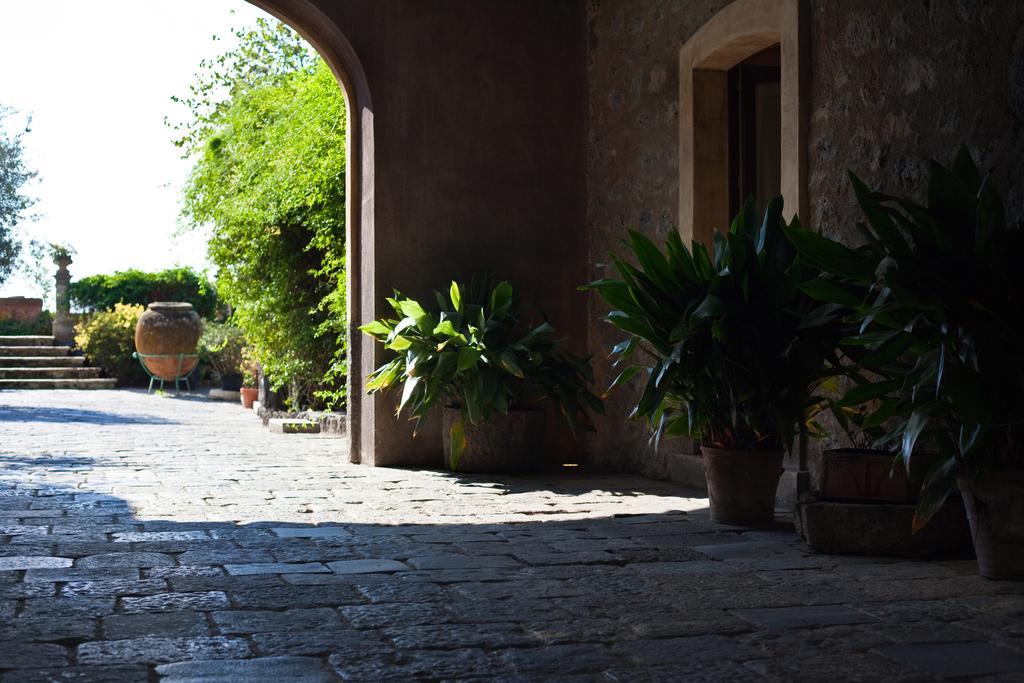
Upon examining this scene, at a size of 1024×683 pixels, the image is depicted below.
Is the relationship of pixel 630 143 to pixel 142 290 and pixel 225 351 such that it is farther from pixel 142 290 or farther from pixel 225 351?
pixel 142 290

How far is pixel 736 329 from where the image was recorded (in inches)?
160

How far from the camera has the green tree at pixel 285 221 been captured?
8.63 m

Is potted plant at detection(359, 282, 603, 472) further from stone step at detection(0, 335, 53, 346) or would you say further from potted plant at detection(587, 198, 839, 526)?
stone step at detection(0, 335, 53, 346)

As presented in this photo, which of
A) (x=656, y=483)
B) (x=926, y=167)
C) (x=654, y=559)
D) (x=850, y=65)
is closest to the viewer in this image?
(x=654, y=559)

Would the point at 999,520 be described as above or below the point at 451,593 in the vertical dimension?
above

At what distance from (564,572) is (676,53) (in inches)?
136

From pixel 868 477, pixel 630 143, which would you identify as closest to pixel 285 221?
pixel 630 143

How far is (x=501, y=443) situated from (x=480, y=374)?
451 mm

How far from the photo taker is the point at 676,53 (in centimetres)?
598

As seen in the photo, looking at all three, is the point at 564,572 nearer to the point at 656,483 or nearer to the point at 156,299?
the point at 656,483

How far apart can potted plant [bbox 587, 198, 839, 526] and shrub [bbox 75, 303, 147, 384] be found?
44.5 ft

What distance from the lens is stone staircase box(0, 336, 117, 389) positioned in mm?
15867

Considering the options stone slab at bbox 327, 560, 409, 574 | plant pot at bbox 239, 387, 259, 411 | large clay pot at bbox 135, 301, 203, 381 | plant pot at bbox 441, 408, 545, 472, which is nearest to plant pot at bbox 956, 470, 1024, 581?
stone slab at bbox 327, 560, 409, 574

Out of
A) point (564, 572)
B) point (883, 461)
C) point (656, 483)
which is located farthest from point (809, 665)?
point (656, 483)
